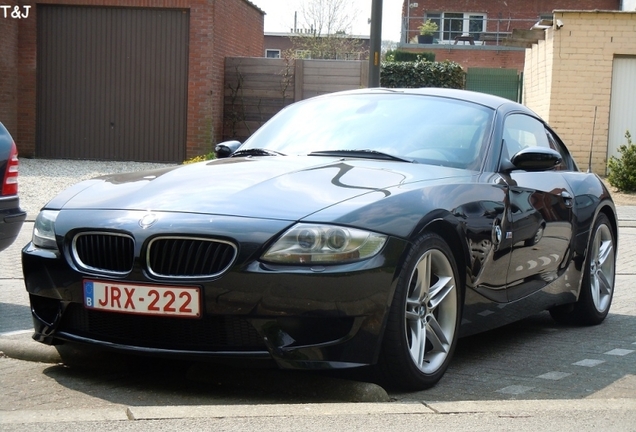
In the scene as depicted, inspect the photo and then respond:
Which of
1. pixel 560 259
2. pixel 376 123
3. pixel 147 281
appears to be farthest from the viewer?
pixel 560 259

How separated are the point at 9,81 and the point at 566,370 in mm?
17758

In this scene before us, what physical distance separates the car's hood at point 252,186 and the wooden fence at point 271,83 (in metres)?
16.3

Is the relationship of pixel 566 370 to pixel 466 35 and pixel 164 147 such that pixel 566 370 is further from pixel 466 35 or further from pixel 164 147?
pixel 466 35

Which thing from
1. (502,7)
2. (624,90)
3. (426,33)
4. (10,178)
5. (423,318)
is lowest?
(423,318)

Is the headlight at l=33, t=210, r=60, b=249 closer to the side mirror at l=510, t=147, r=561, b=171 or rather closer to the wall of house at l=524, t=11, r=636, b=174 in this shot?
the side mirror at l=510, t=147, r=561, b=171

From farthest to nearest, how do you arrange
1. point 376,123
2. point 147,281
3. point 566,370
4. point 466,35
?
point 466,35
point 376,123
point 566,370
point 147,281

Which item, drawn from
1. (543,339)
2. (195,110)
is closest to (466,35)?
(195,110)

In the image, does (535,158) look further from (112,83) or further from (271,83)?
(112,83)

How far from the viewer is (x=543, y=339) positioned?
6133 millimetres

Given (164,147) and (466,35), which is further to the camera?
(466,35)

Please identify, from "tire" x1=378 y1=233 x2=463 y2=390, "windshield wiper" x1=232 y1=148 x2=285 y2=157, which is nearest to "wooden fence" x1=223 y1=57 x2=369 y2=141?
"windshield wiper" x1=232 y1=148 x2=285 y2=157

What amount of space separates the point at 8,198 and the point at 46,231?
2086 mm

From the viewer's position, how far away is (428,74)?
80.6 feet

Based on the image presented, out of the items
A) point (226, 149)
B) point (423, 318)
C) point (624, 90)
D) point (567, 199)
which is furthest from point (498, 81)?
point (423, 318)
